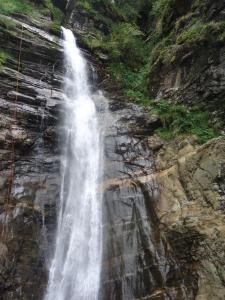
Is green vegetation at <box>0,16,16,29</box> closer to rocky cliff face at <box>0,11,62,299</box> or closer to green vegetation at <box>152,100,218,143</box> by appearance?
rocky cliff face at <box>0,11,62,299</box>

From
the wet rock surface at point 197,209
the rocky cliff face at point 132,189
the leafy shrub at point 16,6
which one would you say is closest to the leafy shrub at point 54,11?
the leafy shrub at point 16,6

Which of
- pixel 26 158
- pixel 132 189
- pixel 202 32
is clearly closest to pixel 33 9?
pixel 202 32

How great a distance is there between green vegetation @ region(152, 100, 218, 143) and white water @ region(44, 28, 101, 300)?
87.9 inches

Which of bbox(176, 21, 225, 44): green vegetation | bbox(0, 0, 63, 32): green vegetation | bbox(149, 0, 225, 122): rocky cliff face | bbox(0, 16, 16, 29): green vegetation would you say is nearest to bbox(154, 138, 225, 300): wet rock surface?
bbox(149, 0, 225, 122): rocky cliff face

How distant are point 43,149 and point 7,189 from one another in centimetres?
181

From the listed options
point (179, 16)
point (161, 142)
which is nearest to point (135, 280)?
point (161, 142)

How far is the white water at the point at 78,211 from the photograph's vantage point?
26.6 ft

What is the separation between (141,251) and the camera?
8367mm

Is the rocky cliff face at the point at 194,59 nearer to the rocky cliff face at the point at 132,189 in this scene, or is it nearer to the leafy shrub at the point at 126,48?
the rocky cliff face at the point at 132,189

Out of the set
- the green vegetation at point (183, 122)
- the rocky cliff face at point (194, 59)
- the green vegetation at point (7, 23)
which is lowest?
the green vegetation at point (183, 122)

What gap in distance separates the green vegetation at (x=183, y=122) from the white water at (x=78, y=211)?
2233 mm

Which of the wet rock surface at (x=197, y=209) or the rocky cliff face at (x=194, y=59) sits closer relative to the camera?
the wet rock surface at (x=197, y=209)

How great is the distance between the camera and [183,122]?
1095 centimetres

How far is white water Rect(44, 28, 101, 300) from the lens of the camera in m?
8.10
